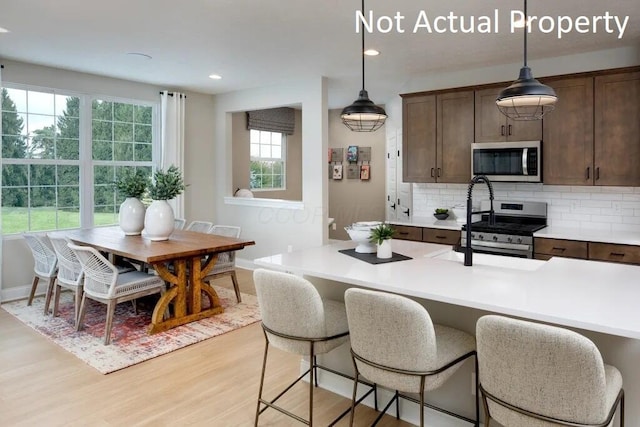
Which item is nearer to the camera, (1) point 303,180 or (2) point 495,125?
(2) point 495,125

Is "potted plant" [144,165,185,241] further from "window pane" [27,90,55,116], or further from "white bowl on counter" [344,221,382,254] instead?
"white bowl on counter" [344,221,382,254]

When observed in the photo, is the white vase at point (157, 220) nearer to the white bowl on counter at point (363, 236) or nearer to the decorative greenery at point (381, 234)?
the white bowl on counter at point (363, 236)

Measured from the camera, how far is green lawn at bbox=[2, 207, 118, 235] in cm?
495

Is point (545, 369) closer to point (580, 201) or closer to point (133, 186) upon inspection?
point (580, 201)

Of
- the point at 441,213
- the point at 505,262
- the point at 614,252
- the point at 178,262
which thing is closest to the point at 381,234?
the point at 505,262

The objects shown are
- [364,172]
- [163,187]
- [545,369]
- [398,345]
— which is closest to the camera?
[545,369]

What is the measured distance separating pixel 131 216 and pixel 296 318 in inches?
122

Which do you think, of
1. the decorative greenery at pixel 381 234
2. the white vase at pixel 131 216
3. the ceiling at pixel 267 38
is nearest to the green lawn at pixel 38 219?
the white vase at pixel 131 216

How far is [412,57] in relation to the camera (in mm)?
4465

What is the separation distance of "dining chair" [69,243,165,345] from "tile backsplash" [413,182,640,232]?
3.57 m

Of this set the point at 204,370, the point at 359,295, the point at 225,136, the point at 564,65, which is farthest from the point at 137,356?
the point at 564,65

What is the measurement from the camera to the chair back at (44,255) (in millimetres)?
4340

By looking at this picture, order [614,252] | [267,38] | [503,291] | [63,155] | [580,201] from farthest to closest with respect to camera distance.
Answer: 1. [63,155]
2. [580,201]
3. [267,38]
4. [614,252]
5. [503,291]

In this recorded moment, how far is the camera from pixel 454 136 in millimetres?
4867
